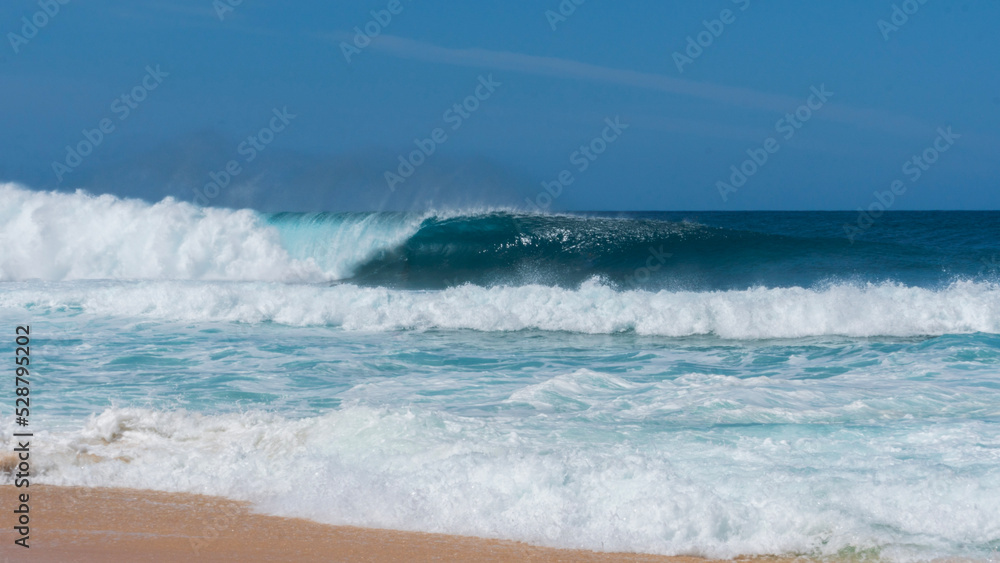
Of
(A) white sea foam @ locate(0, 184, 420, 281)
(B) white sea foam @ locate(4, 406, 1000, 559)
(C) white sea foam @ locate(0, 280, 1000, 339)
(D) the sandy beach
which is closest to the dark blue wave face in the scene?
(A) white sea foam @ locate(0, 184, 420, 281)

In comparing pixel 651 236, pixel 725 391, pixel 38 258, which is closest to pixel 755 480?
pixel 725 391

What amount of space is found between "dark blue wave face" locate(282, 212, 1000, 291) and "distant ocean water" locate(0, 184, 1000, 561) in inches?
26.7

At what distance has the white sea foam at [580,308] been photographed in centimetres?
1009

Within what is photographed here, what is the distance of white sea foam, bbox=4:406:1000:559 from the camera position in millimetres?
3641

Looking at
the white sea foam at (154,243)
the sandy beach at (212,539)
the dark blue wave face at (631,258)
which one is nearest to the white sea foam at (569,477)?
the sandy beach at (212,539)

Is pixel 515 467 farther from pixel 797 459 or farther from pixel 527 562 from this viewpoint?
pixel 797 459

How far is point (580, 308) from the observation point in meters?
10.9

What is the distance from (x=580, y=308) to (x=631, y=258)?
710cm

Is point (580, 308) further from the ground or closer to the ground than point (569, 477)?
further from the ground

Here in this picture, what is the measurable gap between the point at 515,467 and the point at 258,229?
16.4 meters

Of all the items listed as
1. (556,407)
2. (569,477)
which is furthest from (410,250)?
(569,477)

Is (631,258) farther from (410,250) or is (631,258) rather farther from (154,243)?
(154,243)

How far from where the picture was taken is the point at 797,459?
4500 millimetres

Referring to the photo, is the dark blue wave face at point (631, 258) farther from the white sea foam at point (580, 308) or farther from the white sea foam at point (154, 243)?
the white sea foam at point (580, 308)
